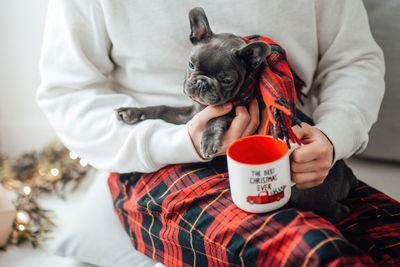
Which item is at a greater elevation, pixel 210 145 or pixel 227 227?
pixel 210 145

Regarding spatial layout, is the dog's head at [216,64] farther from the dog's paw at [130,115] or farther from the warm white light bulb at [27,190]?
the warm white light bulb at [27,190]

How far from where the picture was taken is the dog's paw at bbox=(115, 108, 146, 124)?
1.05 meters

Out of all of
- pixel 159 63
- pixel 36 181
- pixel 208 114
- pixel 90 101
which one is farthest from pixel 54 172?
pixel 208 114

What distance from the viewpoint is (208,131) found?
0.95m

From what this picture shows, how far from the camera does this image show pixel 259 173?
2.43 feet

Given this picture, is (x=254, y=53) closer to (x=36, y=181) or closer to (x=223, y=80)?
(x=223, y=80)

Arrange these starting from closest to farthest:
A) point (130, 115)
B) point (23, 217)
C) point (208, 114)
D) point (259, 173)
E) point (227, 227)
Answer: point (259, 173), point (227, 227), point (208, 114), point (130, 115), point (23, 217)

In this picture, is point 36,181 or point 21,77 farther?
point 21,77

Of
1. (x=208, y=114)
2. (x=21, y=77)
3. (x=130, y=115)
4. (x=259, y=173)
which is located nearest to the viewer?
(x=259, y=173)

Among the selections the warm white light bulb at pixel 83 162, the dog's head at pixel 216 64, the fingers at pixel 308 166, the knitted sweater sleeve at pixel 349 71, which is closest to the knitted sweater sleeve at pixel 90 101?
the dog's head at pixel 216 64

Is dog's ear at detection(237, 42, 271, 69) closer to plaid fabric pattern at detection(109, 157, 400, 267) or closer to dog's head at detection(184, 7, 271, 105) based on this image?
dog's head at detection(184, 7, 271, 105)

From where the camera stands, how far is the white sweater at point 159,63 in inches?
40.1

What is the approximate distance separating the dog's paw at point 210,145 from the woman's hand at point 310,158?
6.2 inches

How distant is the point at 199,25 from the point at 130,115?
0.28 metres
